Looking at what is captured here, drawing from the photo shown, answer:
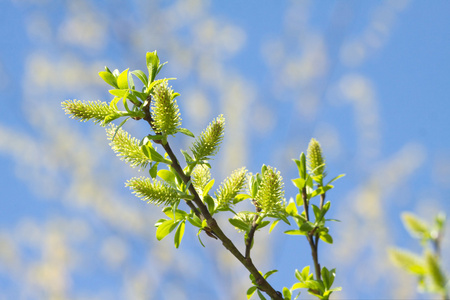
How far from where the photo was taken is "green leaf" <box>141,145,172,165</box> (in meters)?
0.83

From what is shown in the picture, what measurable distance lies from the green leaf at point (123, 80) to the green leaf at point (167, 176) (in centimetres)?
16

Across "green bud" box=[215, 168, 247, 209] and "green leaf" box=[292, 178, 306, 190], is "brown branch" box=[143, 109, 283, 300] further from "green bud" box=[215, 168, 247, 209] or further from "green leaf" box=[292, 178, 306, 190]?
"green leaf" box=[292, 178, 306, 190]

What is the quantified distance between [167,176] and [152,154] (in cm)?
5

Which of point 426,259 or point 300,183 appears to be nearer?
point 426,259

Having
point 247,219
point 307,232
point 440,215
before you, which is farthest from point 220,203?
point 440,215

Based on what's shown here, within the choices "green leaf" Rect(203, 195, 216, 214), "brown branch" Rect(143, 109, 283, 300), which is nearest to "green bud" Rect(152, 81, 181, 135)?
"brown branch" Rect(143, 109, 283, 300)

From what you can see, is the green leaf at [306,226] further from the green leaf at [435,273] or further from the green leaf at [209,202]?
the green leaf at [435,273]

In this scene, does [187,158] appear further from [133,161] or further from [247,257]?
[247,257]

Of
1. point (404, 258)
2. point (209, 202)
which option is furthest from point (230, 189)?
point (404, 258)

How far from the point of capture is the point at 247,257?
78 centimetres

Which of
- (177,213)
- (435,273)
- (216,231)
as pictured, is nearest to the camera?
(435,273)

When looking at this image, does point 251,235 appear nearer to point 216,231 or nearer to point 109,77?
point 216,231

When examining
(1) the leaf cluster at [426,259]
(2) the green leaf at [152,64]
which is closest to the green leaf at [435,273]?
(1) the leaf cluster at [426,259]

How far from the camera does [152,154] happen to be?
84 cm
